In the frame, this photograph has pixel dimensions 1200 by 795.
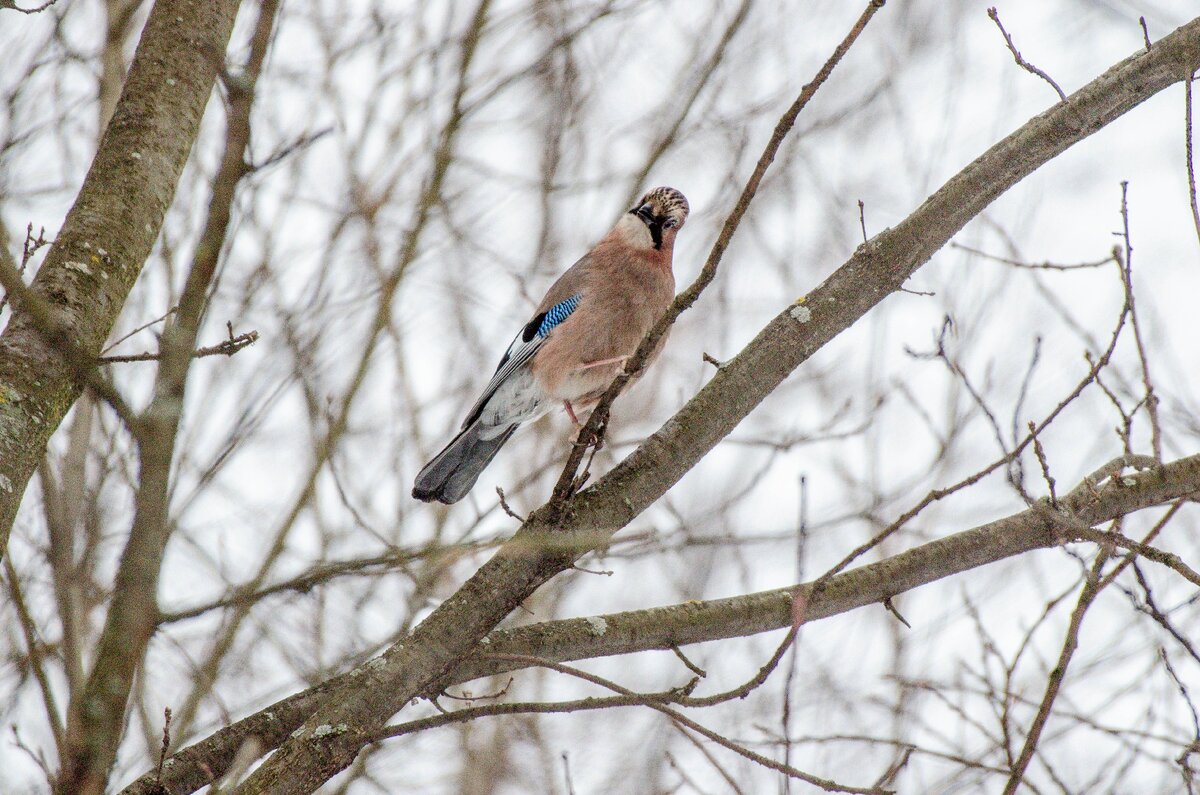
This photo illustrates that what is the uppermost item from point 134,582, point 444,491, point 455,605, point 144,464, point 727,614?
point 444,491

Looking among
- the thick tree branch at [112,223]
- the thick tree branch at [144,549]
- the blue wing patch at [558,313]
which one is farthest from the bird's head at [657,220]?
the thick tree branch at [144,549]

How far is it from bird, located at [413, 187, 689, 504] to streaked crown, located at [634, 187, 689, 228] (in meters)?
0.10

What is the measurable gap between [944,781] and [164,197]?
4.03 meters

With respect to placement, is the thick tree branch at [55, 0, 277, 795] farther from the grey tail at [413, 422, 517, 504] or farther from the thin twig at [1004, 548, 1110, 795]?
the grey tail at [413, 422, 517, 504]

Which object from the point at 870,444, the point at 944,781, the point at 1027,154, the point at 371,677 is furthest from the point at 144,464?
the point at 870,444

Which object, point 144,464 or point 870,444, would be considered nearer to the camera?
point 144,464

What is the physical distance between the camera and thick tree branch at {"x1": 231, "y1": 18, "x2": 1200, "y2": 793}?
242 cm

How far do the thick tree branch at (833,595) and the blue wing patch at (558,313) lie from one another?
1.97 metres

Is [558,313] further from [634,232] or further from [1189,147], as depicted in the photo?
[1189,147]

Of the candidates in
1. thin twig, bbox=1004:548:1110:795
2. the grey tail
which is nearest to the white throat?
the grey tail

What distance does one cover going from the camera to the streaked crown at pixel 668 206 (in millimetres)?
4713

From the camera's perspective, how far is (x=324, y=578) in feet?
9.13

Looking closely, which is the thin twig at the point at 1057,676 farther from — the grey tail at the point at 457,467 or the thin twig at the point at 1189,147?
the grey tail at the point at 457,467

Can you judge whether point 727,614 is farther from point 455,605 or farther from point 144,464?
point 144,464
